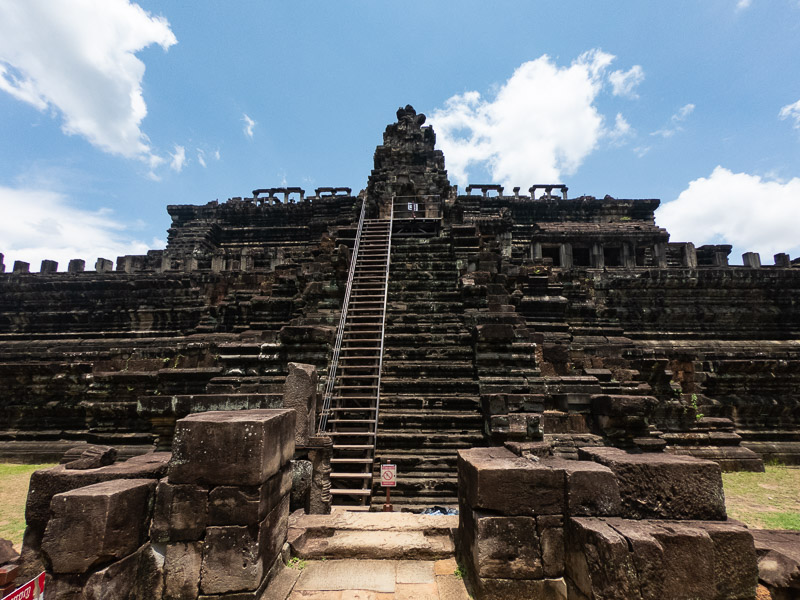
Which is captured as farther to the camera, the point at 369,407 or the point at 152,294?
the point at 152,294

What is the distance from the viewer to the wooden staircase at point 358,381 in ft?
19.3

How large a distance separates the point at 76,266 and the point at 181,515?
64.5 feet

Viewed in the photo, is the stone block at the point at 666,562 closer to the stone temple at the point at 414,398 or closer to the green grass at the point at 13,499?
the stone temple at the point at 414,398

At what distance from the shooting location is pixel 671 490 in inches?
119

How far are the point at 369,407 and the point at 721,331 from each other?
43.3 feet

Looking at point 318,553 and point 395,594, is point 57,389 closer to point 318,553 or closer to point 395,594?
point 318,553

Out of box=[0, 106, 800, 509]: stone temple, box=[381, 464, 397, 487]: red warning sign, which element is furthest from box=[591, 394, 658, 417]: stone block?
box=[381, 464, 397, 487]: red warning sign

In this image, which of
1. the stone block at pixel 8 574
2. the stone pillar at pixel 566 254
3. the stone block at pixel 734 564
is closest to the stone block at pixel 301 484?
the stone block at pixel 8 574

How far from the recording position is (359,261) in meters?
11.5

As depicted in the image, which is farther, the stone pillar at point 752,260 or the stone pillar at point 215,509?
the stone pillar at point 752,260

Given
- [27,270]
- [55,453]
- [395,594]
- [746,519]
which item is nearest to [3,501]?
[55,453]

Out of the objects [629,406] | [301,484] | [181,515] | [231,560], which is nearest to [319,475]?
[301,484]

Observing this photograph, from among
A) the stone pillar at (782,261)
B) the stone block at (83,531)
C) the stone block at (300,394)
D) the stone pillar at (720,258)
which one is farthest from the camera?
the stone pillar at (720,258)

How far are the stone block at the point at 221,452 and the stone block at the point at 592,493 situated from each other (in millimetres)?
2461
